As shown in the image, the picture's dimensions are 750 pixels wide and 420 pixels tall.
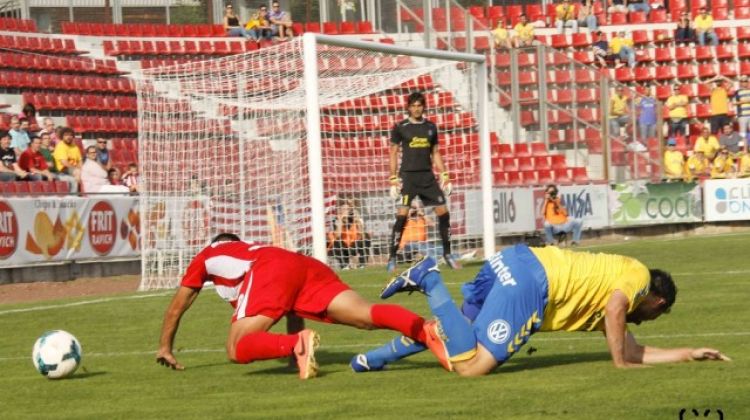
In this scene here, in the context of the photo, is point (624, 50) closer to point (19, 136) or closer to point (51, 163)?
point (19, 136)

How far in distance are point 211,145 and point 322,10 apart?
15.4 m

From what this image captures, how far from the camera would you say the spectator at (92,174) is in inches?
1009

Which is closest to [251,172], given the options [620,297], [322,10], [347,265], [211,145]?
[211,145]

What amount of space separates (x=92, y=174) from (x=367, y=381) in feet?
54.6

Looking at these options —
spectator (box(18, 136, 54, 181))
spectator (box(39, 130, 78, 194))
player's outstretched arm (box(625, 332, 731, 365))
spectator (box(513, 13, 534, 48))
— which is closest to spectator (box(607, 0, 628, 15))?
spectator (box(513, 13, 534, 48))

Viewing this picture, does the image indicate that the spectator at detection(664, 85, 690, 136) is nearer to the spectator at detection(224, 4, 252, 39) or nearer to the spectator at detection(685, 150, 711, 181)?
the spectator at detection(685, 150, 711, 181)

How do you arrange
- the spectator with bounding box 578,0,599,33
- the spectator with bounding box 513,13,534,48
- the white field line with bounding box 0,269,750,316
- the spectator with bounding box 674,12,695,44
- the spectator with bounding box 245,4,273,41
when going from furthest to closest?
1. the spectator with bounding box 674,12,695,44
2. the spectator with bounding box 578,0,599,33
3. the spectator with bounding box 513,13,534,48
4. the spectator with bounding box 245,4,273,41
5. the white field line with bounding box 0,269,750,316

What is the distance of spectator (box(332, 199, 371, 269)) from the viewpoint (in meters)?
22.6

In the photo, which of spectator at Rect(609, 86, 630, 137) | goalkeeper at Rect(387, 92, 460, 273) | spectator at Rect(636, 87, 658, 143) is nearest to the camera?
goalkeeper at Rect(387, 92, 460, 273)

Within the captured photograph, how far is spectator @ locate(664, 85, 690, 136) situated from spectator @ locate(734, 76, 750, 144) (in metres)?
1.34

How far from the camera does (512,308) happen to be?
9.52 m

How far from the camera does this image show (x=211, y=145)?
21547 mm

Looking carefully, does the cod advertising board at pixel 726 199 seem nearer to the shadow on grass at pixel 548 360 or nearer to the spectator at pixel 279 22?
the spectator at pixel 279 22

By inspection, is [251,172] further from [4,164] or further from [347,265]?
[4,164]
